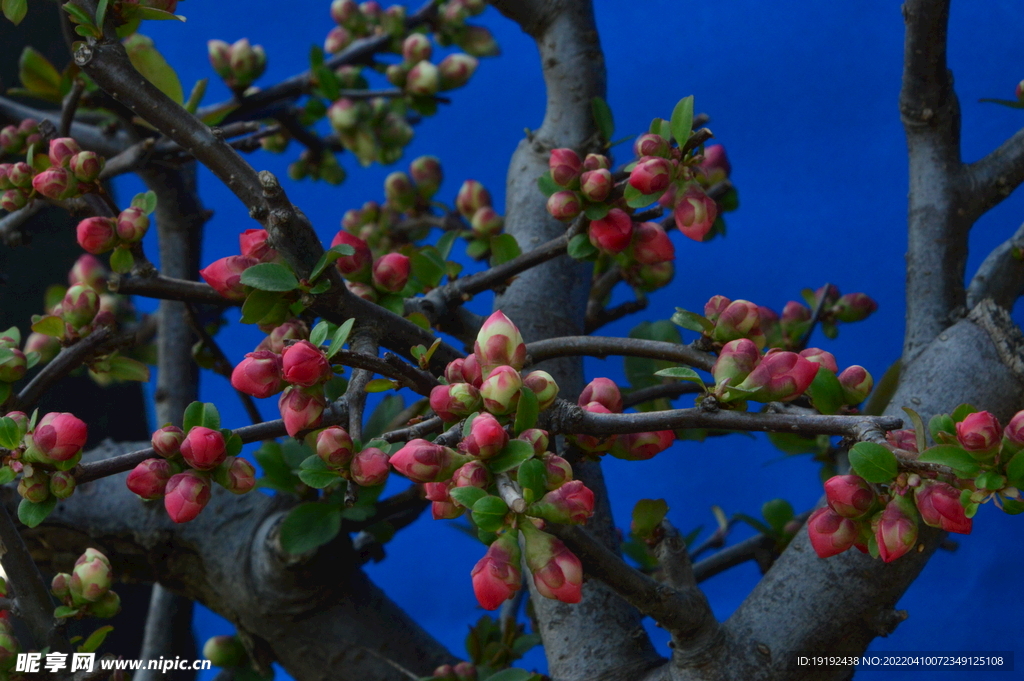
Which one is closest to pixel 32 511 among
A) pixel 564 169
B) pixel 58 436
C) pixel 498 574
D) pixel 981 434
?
pixel 58 436

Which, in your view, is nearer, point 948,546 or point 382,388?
point 382,388

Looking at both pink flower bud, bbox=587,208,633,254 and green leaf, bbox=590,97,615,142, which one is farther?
green leaf, bbox=590,97,615,142

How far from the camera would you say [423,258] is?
2.17 ft

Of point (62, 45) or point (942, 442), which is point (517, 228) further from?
point (62, 45)

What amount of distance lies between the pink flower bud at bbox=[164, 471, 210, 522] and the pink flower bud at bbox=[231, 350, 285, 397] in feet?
0.23

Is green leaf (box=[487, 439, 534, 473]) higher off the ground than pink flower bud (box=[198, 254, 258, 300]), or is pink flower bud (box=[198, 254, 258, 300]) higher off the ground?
pink flower bud (box=[198, 254, 258, 300])

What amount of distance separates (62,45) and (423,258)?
3.89ft

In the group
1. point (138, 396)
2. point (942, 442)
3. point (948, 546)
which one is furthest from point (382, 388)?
point (138, 396)

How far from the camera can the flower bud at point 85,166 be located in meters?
0.59

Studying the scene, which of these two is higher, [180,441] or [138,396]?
[138,396]

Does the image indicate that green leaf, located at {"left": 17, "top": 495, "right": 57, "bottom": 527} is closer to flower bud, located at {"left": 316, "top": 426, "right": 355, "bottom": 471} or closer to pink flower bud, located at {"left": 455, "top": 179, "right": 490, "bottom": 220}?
flower bud, located at {"left": 316, "top": 426, "right": 355, "bottom": 471}

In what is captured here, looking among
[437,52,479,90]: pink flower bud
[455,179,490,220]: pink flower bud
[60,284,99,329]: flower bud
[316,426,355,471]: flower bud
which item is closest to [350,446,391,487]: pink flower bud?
[316,426,355,471]: flower bud

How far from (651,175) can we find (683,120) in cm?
4

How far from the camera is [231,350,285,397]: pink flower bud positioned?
1.43ft
